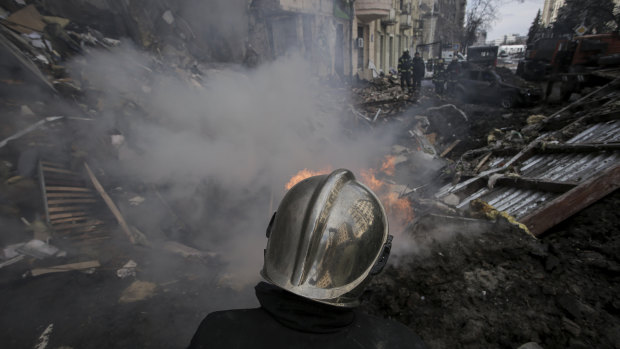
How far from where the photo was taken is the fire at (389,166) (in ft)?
21.6

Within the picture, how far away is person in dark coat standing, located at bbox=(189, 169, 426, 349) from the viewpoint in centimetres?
103

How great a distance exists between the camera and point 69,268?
3.35 metres

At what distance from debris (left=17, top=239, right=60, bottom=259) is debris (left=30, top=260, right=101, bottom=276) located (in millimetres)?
236

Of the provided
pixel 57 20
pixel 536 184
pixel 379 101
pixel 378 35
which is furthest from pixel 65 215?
pixel 378 35

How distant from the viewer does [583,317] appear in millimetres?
1836

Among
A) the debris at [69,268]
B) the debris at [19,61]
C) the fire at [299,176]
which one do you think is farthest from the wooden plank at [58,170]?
the fire at [299,176]

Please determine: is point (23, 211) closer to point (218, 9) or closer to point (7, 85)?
point (7, 85)

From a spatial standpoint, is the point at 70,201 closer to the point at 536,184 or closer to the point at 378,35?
the point at 536,184

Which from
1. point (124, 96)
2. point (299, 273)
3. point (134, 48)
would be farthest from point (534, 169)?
point (134, 48)

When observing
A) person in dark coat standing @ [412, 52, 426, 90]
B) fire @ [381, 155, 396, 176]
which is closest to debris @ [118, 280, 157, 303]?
fire @ [381, 155, 396, 176]

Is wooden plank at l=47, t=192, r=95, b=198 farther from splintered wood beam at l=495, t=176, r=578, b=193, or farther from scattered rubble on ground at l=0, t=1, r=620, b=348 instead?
splintered wood beam at l=495, t=176, r=578, b=193

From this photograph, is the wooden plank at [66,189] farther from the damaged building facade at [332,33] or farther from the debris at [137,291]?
the damaged building facade at [332,33]

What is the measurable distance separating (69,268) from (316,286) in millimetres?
3852

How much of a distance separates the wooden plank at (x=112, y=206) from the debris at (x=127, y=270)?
0.45 m
